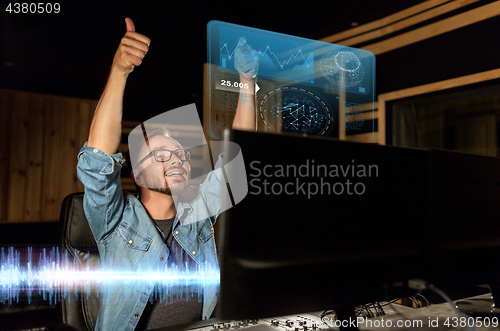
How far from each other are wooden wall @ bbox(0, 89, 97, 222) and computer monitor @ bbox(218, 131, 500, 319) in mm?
3746

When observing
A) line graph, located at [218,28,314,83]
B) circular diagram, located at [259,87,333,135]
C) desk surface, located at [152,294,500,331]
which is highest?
line graph, located at [218,28,314,83]

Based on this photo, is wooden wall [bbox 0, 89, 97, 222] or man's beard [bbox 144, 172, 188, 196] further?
wooden wall [bbox 0, 89, 97, 222]

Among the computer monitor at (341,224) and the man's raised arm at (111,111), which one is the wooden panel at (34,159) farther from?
the computer monitor at (341,224)

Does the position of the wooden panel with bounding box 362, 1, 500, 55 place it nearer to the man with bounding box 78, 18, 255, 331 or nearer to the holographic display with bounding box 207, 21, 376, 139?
the holographic display with bounding box 207, 21, 376, 139

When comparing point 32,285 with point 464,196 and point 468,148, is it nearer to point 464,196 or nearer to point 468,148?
point 464,196

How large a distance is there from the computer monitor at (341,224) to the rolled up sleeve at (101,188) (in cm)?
78

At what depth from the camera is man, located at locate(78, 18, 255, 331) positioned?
120 centimetres

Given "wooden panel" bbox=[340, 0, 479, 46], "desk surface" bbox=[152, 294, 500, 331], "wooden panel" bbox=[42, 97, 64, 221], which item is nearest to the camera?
"desk surface" bbox=[152, 294, 500, 331]

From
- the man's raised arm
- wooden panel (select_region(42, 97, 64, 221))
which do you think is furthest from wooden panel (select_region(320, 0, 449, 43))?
wooden panel (select_region(42, 97, 64, 221))

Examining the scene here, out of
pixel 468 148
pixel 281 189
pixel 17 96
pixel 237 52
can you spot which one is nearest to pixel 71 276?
pixel 281 189

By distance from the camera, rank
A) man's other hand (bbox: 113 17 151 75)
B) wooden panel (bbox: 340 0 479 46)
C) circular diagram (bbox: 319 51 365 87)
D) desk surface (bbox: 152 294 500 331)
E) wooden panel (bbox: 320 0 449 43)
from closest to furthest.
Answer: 1. desk surface (bbox: 152 294 500 331)
2. man's other hand (bbox: 113 17 151 75)
3. wooden panel (bbox: 340 0 479 46)
4. wooden panel (bbox: 320 0 449 43)
5. circular diagram (bbox: 319 51 365 87)

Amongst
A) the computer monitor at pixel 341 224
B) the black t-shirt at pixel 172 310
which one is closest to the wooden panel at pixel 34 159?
the black t-shirt at pixel 172 310

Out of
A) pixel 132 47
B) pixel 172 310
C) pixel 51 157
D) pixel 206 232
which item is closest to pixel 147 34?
pixel 51 157

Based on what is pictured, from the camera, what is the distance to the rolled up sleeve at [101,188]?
1.22 meters
